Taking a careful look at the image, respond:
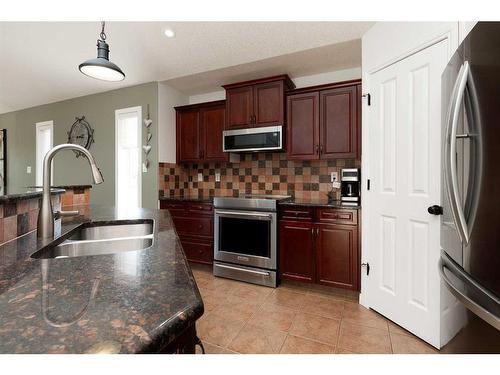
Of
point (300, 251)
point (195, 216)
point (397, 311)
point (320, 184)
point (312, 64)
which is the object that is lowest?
point (397, 311)

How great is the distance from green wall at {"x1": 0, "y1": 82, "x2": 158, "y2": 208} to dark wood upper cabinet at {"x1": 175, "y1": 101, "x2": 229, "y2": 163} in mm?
365

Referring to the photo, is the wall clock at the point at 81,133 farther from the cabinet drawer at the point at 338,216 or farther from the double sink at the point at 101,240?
the cabinet drawer at the point at 338,216

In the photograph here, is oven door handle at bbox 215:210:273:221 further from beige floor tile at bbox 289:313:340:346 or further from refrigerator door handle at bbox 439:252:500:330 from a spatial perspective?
refrigerator door handle at bbox 439:252:500:330

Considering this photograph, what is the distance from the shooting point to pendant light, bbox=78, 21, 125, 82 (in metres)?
1.72

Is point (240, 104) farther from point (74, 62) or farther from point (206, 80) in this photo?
point (74, 62)

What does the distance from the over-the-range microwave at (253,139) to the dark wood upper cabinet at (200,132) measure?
24cm

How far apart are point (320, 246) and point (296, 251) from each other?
26cm

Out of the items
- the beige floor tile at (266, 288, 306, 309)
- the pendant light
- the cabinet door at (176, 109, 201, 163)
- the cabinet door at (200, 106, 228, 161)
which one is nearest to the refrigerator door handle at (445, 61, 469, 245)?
the beige floor tile at (266, 288, 306, 309)

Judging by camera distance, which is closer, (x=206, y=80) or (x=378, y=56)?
(x=378, y=56)

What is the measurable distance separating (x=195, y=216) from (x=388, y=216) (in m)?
2.16

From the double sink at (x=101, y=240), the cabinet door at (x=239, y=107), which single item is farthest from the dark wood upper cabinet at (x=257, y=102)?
the double sink at (x=101, y=240)

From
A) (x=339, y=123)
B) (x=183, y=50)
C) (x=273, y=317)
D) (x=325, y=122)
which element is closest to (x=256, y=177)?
(x=325, y=122)

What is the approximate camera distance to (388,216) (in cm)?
196

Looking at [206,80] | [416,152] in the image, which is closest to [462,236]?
[416,152]
